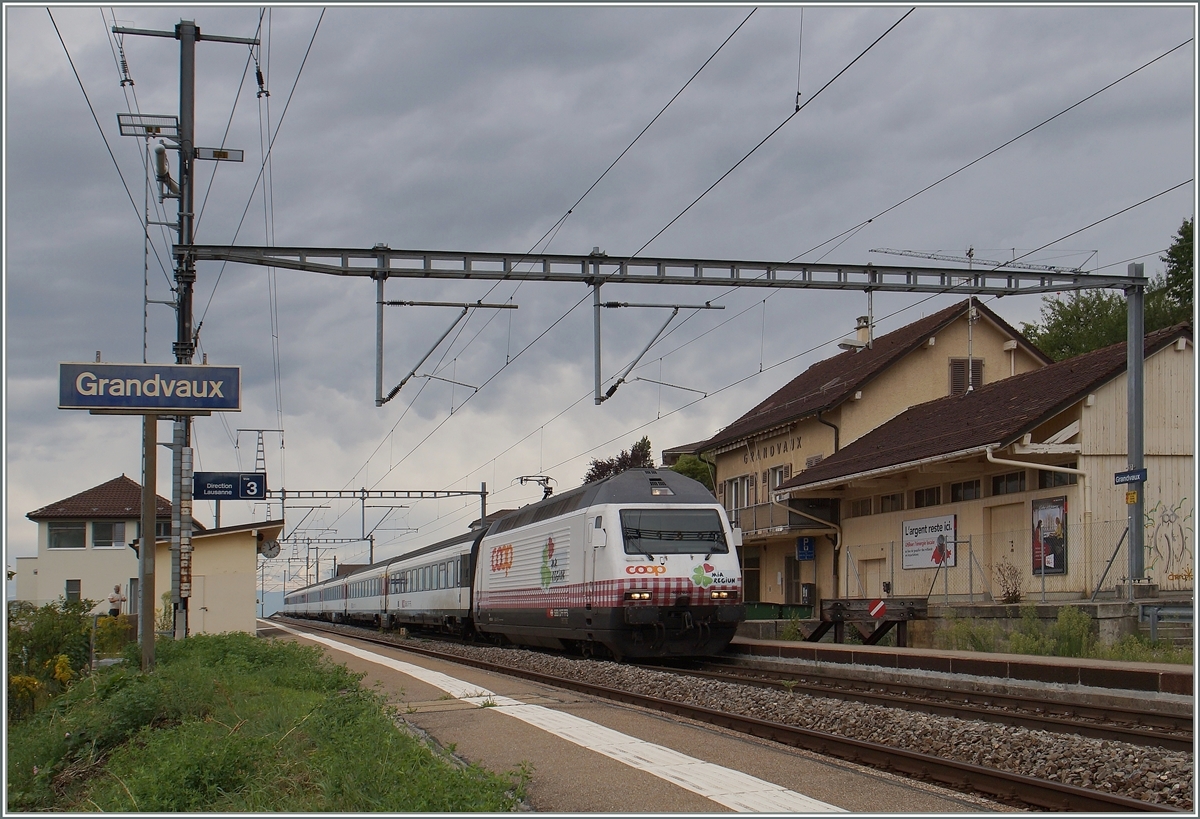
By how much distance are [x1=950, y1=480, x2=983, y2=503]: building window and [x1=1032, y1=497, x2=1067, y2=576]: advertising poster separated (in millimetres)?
1929

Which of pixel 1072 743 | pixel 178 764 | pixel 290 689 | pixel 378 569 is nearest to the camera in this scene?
pixel 178 764

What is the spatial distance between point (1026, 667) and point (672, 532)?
6879 millimetres

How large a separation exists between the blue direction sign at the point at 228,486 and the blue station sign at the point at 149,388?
784 cm

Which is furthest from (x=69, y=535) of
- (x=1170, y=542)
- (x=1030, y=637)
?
(x=1170, y=542)

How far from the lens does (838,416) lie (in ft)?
106

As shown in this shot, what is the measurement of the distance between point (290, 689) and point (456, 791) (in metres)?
7.29

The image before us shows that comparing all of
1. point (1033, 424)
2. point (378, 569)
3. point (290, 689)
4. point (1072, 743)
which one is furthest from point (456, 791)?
point (378, 569)

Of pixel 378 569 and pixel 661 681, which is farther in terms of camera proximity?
pixel 378 569

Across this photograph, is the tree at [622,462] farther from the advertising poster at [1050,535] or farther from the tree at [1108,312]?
the advertising poster at [1050,535]

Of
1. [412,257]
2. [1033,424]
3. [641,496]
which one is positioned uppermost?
[412,257]

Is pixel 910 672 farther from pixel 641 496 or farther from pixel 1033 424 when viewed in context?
pixel 1033 424

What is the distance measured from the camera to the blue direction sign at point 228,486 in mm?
21359

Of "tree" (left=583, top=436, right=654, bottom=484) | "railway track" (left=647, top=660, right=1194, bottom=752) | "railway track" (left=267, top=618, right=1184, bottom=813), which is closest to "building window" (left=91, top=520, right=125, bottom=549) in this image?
"tree" (left=583, top=436, right=654, bottom=484)

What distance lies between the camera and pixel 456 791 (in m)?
6.83
